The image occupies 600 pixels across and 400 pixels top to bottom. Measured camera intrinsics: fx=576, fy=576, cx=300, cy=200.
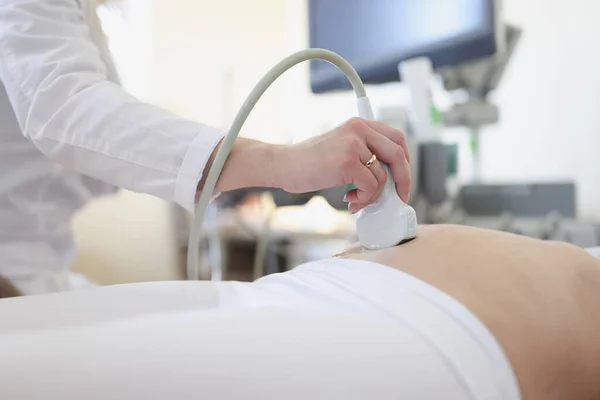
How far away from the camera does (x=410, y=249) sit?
1.57 feet

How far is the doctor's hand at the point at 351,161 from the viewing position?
53 cm

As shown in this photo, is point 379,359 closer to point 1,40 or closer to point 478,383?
point 478,383

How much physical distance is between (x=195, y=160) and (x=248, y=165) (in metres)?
0.06

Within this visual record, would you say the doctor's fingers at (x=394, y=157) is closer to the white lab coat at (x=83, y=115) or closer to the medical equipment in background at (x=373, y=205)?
the medical equipment in background at (x=373, y=205)

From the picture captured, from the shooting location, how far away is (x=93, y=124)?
0.57 metres

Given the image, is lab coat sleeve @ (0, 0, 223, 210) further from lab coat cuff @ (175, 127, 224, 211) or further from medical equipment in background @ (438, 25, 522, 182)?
medical equipment in background @ (438, 25, 522, 182)

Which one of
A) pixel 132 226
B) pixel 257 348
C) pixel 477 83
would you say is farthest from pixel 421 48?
pixel 132 226

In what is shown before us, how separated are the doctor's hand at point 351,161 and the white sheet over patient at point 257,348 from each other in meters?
0.18

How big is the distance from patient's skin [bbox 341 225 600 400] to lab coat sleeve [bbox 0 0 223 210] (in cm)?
23

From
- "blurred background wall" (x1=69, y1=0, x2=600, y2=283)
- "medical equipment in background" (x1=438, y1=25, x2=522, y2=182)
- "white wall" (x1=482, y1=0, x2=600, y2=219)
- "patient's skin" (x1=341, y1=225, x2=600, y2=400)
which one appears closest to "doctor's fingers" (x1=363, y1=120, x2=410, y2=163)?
"patient's skin" (x1=341, y1=225, x2=600, y2=400)

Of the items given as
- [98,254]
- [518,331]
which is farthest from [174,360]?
[98,254]

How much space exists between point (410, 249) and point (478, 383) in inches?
6.4

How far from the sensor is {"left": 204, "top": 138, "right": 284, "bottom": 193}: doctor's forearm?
0.58 metres

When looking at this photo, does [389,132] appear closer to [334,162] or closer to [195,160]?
[334,162]
